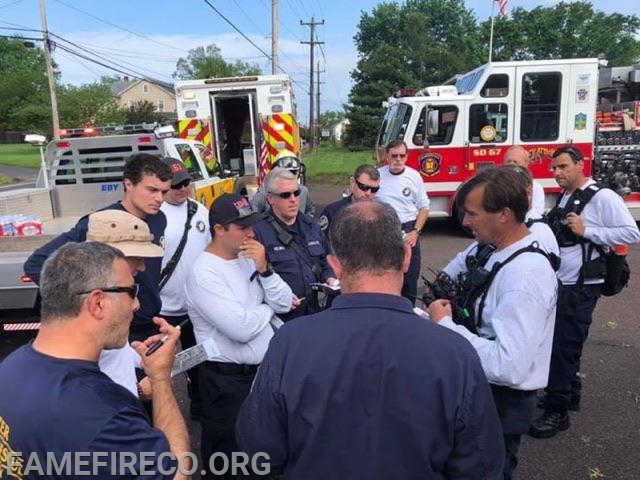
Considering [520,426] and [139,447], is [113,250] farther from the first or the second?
[520,426]

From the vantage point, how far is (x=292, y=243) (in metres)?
3.21

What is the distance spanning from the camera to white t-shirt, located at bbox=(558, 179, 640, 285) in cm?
347

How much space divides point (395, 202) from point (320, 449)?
4.10 meters

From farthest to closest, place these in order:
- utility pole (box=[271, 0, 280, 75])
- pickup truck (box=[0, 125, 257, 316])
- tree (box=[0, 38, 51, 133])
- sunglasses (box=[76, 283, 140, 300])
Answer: tree (box=[0, 38, 51, 133]) < utility pole (box=[271, 0, 280, 75]) < pickup truck (box=[0, 125, 257, 316]) < sunglasses (box=[76, 283, 140, 300])

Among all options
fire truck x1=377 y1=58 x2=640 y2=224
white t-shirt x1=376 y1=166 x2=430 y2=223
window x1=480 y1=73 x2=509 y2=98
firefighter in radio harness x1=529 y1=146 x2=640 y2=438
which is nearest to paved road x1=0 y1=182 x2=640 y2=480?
firefighter in radio harness x1=529 y1=146 x2=640 y2=438

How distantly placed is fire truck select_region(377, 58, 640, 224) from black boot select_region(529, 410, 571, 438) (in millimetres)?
6183

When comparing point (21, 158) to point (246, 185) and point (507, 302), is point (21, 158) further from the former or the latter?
point (507, 302)

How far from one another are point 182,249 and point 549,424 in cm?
279

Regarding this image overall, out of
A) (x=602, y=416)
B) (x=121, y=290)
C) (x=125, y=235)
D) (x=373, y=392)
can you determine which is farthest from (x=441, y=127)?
(x=373, y=392)

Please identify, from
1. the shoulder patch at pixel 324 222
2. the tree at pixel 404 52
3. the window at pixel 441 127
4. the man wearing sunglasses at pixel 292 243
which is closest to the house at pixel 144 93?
the tree at pixel 404 52

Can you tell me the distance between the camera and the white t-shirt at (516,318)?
1909mm

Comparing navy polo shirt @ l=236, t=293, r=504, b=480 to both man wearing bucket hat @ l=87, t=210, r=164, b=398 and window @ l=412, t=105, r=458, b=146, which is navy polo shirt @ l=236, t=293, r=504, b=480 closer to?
man wearing bucket hat @ l=87, t=210, r=164, b=398

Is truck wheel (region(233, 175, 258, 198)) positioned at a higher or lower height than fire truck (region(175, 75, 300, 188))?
lower

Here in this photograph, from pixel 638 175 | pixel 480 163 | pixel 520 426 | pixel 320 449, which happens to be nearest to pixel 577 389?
pixel 520 426
